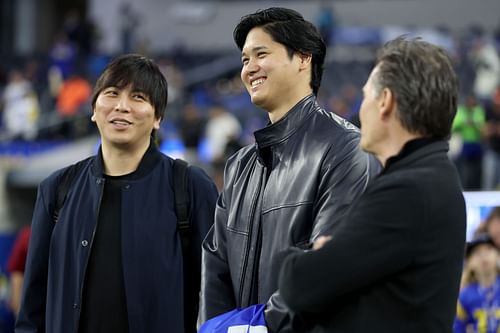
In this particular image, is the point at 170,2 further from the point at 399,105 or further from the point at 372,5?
the point at 399,105

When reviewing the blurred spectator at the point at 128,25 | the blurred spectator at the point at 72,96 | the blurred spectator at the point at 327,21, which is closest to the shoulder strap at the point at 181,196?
the blurred spectator at the point at 72,96

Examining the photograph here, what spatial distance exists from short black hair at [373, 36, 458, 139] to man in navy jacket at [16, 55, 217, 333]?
1276 mm

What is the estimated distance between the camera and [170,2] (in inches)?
1099

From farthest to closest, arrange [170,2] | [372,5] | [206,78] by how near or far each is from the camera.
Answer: [170,2], [372,5], [206,78]

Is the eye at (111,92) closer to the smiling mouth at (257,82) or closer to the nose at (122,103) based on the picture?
the nose at (122,103)

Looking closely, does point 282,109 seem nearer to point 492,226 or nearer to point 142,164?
point 142,164

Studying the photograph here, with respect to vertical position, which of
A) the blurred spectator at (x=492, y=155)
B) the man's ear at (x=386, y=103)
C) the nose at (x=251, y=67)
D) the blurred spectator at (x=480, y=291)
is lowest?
the blurred spectator at (x=492, y=155)

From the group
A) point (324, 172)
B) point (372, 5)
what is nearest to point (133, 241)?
point (324, 172)

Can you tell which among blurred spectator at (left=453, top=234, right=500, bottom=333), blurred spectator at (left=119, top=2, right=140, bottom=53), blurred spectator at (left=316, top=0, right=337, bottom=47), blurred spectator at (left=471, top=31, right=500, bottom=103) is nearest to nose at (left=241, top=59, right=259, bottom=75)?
blurred spectator at (left=453, top=234, right=500, bottom=333)

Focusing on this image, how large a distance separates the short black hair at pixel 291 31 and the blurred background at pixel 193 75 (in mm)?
1277

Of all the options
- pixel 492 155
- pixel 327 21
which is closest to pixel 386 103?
pixel 492 155

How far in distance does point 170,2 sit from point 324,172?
83.6 feet

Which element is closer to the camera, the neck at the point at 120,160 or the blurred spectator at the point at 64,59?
the neck at the point at 120,160

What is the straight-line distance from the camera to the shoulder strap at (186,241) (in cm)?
360
